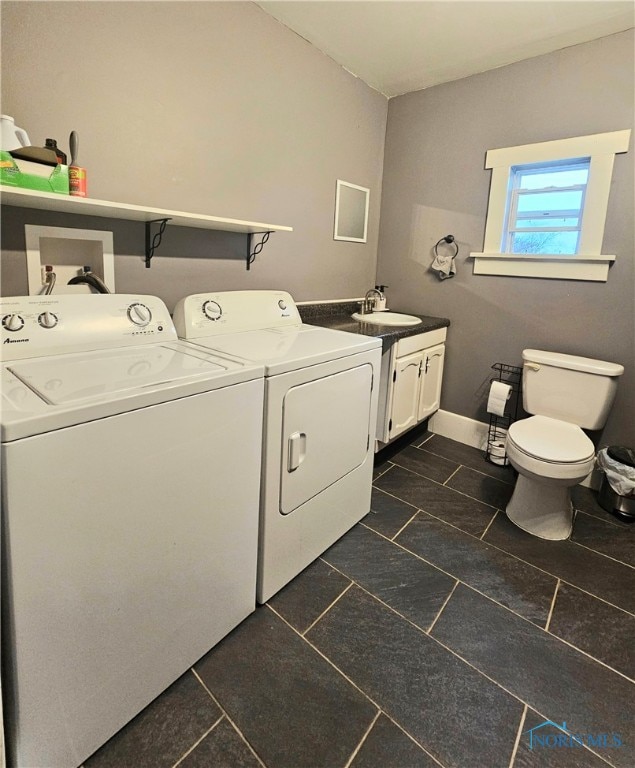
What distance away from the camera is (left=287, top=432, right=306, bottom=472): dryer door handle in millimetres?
1458

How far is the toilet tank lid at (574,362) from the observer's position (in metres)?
2.13

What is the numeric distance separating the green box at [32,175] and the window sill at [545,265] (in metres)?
2.28

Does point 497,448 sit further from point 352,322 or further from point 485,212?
point 485,212

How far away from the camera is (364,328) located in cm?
231

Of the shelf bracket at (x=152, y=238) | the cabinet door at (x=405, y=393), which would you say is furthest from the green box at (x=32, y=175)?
the cabinet door at (x=405, y=393)

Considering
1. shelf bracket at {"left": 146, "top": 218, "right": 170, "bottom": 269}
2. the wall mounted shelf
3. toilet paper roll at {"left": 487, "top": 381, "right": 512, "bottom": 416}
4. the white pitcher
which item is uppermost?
the white pitcher

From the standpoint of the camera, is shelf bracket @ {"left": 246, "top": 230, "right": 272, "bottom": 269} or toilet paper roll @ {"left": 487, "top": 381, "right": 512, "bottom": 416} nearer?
shelf bracket @ {"left": 246, "top": 230, "right": 272, "bottom": 269}

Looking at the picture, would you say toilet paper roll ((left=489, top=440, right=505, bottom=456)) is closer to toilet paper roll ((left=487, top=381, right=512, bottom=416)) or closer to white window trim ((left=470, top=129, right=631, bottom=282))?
toilet paper roll ((left=487, top=381, right=512, bottom=416))

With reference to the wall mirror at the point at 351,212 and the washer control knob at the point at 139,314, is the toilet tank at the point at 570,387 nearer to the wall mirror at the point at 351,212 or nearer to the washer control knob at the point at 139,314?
the wall mirror at the point at 351,212

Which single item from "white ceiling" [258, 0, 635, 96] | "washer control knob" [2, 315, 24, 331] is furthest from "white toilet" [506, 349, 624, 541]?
"washer control knob" [2, 315, 24, 331]

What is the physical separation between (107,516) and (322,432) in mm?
820

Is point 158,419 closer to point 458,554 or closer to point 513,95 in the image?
point 458,554

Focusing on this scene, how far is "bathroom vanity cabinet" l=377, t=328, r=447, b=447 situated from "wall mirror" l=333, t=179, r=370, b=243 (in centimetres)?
88

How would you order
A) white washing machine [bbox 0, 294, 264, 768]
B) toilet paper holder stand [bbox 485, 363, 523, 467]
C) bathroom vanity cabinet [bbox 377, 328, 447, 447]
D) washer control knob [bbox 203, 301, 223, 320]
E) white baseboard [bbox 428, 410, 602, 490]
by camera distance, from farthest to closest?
white baseboard [bbox 428, 410, 602, 490], toilet paper holder stand [bbox 485, 363, 523, 467], bathroom vanity cabinet [bbox 377, 328, 447, 447], washer control knob [bbox 203, 301, 223, 320], white washing machine [bbox 0, 294, 264, 768]
